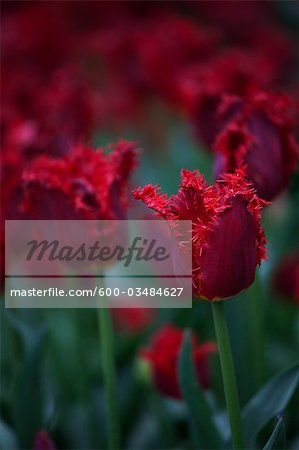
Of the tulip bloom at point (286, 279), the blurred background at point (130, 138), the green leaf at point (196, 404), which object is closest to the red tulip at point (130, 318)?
the blurred background at point (130, 138)

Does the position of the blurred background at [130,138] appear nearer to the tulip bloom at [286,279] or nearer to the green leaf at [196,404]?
the tulip bloom at [286,279]

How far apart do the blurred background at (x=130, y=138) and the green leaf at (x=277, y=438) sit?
130 mm

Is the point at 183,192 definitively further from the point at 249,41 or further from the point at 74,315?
the point at 249,41

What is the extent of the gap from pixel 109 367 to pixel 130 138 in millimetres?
841

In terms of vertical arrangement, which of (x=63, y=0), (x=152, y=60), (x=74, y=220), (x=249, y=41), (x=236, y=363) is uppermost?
(x=63, y=0)

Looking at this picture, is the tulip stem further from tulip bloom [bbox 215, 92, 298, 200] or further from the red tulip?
the red tulip

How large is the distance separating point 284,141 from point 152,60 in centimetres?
50

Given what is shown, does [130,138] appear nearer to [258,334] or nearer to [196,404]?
[258,334]

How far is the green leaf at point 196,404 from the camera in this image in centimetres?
60

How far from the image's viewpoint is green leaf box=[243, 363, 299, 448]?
0.59m

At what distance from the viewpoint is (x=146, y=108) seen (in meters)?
1.46

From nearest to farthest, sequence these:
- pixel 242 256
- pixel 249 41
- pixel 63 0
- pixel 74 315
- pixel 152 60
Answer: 1. pixel 242 256
2. pixel 74 315
3. pixel 152 60
4. pixel 249 41
5. pixel 63 0

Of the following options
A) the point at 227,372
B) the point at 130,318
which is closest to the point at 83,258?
the point at 227,372

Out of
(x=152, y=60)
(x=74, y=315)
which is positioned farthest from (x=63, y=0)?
(x=74, y=315)
